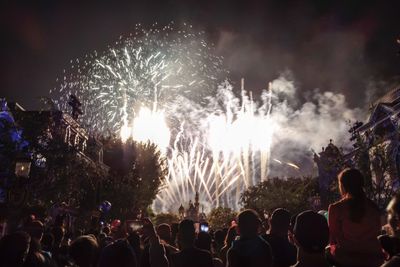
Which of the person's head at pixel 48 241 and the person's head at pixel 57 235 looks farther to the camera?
the person's head at pixel 57 235

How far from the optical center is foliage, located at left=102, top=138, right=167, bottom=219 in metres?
45.7

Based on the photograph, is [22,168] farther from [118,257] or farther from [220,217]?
[220,217]

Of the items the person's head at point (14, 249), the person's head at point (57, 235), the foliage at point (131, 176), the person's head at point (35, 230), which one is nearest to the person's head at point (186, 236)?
the person's head at point (14, 249)

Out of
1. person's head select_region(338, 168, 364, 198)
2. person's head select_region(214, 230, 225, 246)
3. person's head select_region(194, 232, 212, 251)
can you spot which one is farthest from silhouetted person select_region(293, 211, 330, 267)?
person's head select_region(214, 230, 225, 246)

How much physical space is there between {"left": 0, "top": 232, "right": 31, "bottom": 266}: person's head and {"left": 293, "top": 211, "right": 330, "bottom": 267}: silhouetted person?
2.95m

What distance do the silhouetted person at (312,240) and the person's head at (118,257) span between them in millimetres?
1828

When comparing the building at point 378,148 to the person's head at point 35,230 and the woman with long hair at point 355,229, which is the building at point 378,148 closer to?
the woman with long hair at point 355,229

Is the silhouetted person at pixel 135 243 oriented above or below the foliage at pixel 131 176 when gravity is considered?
below

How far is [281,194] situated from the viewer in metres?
59.6

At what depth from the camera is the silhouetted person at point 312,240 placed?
4250 mm

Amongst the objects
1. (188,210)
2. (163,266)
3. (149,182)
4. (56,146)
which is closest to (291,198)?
(188,210)

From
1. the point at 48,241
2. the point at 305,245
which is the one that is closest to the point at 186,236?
the point at 305,245

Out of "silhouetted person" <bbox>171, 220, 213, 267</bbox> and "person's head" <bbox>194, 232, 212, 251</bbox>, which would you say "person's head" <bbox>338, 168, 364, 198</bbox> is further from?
"person's head" <bbox>194, 232, 212, 251</bbox>

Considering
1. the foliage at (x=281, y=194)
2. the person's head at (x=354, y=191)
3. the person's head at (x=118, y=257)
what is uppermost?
the foliage at (x=281, y=194)
